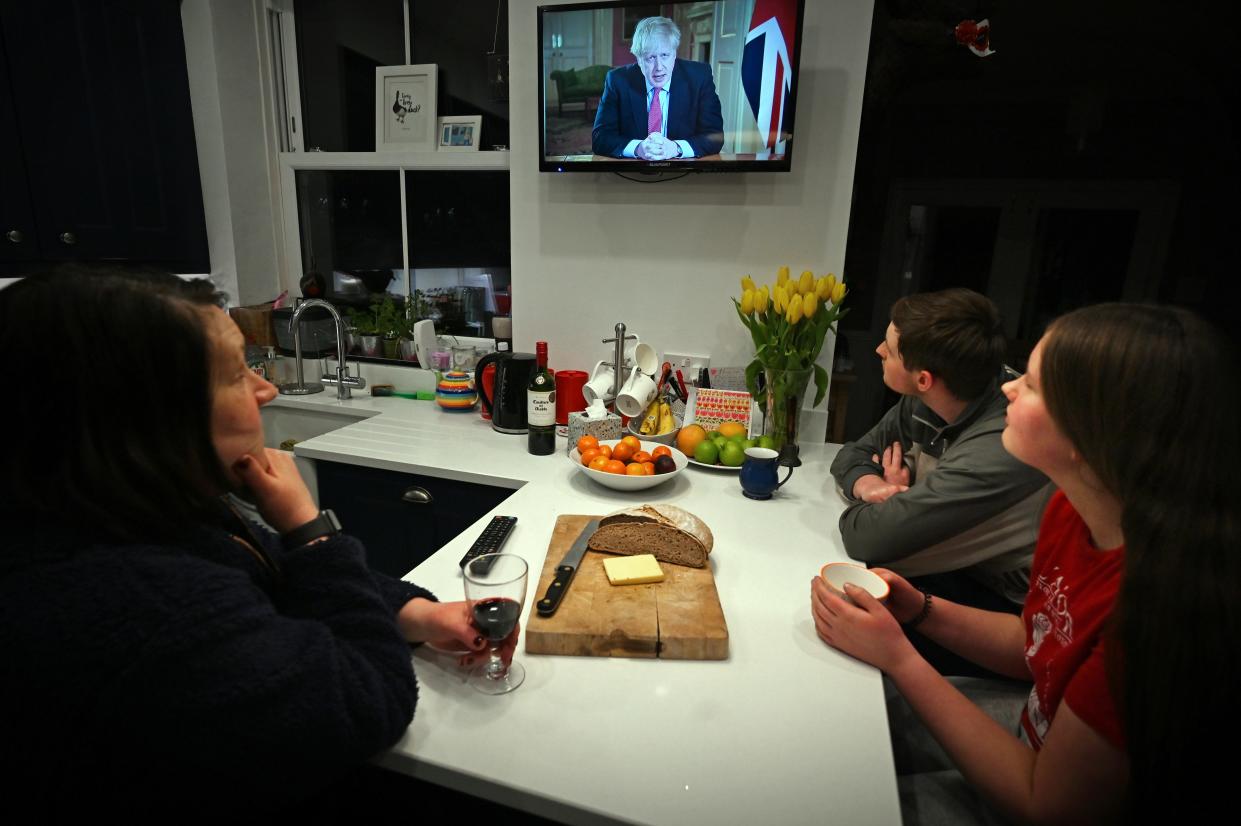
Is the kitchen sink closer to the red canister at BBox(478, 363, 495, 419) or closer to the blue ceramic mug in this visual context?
A: the red canister at BBox(478, 363, 495, 419)

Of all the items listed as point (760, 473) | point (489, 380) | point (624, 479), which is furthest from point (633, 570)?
point (489, 380)

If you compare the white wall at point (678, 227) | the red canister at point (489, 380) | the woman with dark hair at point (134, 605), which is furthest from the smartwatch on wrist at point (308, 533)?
the white wall at point (678, 227)

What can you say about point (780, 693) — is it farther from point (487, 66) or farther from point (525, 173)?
point (487, 66)

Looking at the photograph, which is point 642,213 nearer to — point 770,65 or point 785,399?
point 770,65

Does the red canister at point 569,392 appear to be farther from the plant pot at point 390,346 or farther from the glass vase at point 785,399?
the plant pot at point 390,346

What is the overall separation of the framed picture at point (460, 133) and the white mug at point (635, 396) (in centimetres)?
126

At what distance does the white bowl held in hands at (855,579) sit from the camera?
42.4 inches

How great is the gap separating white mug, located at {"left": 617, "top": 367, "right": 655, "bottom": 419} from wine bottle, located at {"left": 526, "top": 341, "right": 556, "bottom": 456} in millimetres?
220

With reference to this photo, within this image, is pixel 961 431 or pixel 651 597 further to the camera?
pixel 961 431

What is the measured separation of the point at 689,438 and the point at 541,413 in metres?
0.45

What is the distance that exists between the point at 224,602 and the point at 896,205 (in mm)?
3400

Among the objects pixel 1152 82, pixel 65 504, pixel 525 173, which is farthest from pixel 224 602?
pixel 1152 82

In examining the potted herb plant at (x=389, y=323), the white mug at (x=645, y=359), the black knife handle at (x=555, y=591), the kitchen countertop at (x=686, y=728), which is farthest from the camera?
the potted herb plant at (x=389, y=323)

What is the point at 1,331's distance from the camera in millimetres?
609
